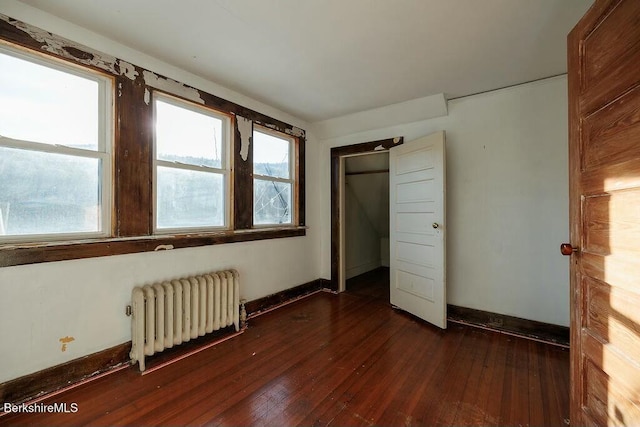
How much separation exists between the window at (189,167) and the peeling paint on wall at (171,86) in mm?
71

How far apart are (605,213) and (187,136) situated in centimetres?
289

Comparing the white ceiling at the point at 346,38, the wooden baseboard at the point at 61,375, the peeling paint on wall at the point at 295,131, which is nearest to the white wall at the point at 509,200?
the white ceiling at the point at 346,38

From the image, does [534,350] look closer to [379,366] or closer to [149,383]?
[379,366]

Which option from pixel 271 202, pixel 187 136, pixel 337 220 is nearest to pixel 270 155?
pixel 271 202

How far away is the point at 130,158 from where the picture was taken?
2.03m

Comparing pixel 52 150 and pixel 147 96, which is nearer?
pixel 52 150

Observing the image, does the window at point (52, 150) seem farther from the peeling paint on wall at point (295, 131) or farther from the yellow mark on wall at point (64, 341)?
the peeling paint on wall at point (295, 131)

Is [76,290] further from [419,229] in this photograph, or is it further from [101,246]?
[419,229]

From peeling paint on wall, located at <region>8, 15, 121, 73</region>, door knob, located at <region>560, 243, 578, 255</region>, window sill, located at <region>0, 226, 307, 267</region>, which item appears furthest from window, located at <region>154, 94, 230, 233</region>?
door knob, located at <region>560, 243, 578, 255</region>

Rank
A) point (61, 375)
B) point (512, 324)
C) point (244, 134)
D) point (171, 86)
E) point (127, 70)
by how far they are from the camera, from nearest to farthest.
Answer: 1. point (61, 375)
2. point (127, 70)
3. point (171, 86)
4. point (512, 324)
5. point (244, 134)

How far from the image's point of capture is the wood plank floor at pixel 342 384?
1.50m

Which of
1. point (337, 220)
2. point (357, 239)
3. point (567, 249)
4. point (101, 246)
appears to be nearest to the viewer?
point (567, 249)

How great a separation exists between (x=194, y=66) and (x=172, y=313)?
2.09 meters

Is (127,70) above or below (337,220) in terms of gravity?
above
